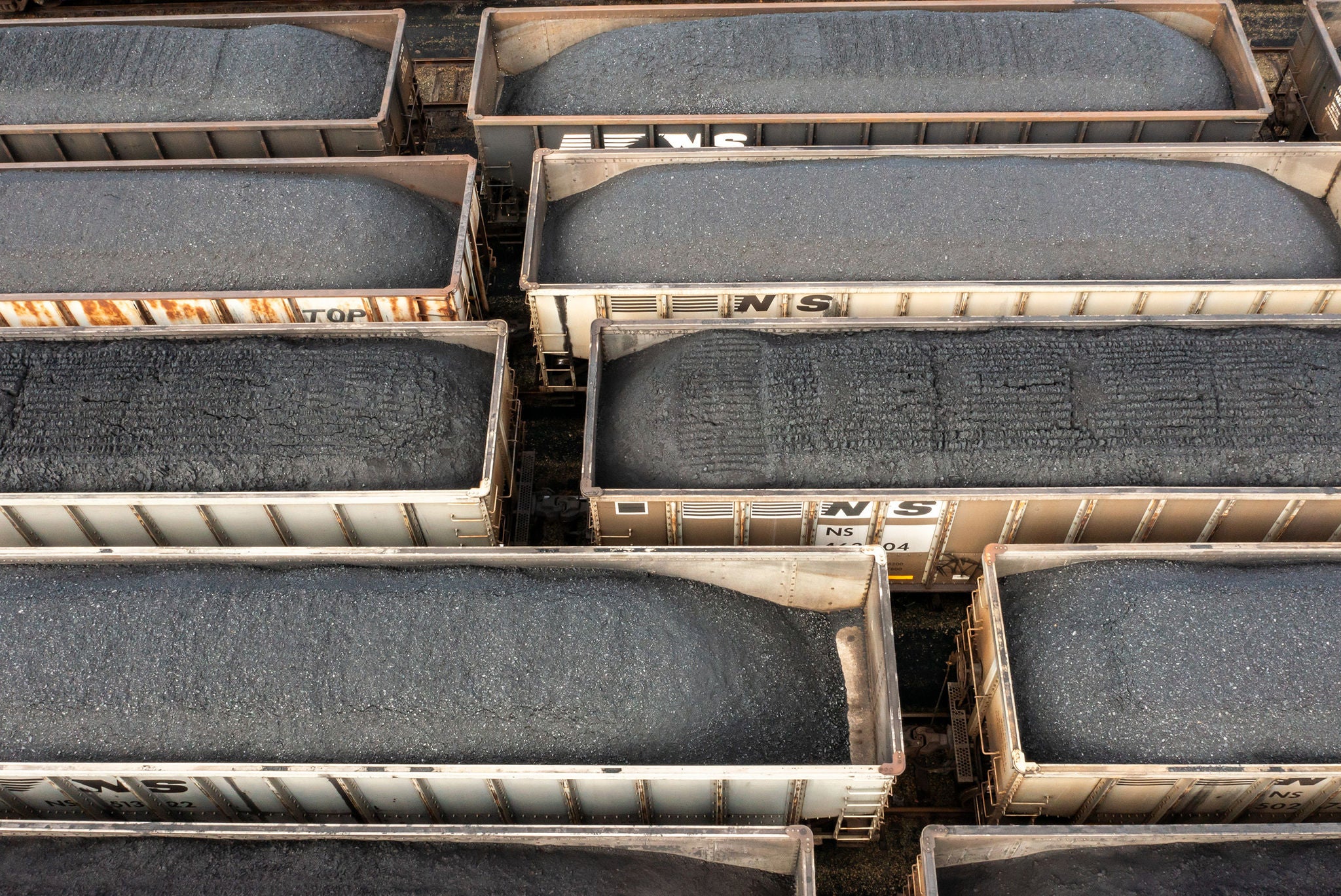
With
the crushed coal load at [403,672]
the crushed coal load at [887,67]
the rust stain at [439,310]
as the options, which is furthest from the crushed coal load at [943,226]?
the crushed coal load at [403,672]

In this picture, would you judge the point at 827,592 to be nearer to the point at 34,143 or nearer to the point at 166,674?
the point at 166,674

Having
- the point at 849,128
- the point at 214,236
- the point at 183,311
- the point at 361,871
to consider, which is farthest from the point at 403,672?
the point at 849,128

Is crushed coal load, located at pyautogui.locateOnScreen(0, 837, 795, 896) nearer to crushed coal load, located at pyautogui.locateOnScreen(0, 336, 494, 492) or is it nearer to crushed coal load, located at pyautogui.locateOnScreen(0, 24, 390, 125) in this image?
crushed coal load, located at pyautogui.locateOnScreen(0, 336, 494, 492)

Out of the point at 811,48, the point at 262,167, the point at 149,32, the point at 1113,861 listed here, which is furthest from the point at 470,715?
the point at 149,32

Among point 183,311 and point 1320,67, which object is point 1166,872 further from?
point 1320,67

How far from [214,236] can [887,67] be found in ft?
30.1

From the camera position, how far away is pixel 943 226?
38.9 feet

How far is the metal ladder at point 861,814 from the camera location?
8.62 meters

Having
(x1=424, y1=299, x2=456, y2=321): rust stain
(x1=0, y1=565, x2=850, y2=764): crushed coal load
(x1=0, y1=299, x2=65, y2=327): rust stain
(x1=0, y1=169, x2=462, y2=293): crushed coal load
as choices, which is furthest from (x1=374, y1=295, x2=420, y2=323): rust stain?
(x1=0, y1=299, x2=65, y2=327): rust stain

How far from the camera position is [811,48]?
14070 millimetres

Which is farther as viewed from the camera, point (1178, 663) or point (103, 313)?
point (103, 313)

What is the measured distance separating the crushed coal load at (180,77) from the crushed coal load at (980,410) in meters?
7.12

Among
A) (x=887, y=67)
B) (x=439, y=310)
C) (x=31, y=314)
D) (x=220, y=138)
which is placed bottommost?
(x=31, y=314)

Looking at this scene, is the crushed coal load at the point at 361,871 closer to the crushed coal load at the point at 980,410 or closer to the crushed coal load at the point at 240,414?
the crushed coal load at the point at 240,414
